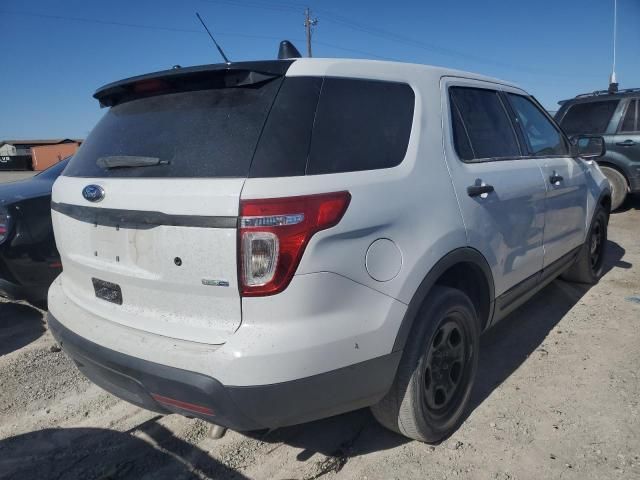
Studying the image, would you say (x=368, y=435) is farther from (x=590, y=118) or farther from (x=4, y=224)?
(x=590, y=118)

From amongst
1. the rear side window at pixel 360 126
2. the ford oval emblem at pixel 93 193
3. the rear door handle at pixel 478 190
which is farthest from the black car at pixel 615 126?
the ford oval emblem at pixel 93 193

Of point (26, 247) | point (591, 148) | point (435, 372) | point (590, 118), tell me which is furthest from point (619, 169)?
point (26, 247)

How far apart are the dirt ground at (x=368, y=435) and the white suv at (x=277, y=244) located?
0.71ft

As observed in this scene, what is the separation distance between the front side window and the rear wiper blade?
2.51m

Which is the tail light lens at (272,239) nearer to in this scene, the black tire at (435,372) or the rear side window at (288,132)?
the rear side window at (288,132)

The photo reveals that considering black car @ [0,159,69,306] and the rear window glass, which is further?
black car @ [0,159,69,306]

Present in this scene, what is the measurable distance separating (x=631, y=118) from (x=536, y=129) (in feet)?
18.7

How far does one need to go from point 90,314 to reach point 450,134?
1.95 meters

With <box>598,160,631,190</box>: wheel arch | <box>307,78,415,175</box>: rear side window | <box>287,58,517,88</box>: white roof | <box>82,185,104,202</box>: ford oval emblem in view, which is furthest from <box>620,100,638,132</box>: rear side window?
<box>82,185,104,202</box>: ford oval emblem

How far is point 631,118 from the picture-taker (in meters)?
8.00

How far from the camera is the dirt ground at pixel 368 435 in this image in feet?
7.66

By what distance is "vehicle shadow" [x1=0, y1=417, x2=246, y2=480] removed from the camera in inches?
92.0

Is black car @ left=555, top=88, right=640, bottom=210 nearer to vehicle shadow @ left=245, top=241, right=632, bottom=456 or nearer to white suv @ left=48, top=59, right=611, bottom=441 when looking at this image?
vehicle shadow @ left=245, top=241, right=632, bottom=456

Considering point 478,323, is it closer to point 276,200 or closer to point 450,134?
point 450,134
